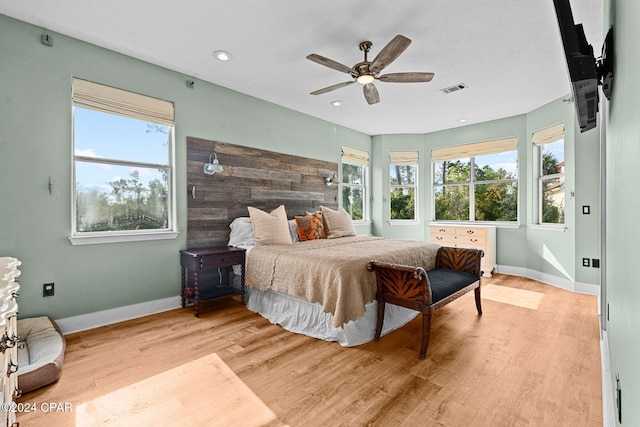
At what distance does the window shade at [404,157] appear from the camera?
6.15 m

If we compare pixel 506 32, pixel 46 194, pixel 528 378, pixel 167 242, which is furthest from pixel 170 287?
pixel 506 32

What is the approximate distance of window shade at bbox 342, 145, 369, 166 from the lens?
5.63m

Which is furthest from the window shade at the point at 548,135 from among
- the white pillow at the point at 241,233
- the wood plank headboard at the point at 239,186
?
the white pillow at the point at 241,233

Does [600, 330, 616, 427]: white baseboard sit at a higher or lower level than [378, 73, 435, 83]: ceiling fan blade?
lower

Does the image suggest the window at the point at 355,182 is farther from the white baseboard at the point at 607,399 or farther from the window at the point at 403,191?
the white baseboard at the point at 607,399

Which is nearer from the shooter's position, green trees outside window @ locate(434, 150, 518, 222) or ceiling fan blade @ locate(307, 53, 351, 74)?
ceiling fan blade @ locate(307, 53, 351, 74)

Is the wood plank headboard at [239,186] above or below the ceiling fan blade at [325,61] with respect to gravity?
below

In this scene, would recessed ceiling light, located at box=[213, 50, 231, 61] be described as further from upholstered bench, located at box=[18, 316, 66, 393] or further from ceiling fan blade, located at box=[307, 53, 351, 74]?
upholstered bench, located at box=[18, 316, 66, 393]

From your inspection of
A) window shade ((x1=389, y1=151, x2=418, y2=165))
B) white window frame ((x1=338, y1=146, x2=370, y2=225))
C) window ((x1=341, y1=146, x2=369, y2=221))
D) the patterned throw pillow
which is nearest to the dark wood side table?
the patterned throw pillow

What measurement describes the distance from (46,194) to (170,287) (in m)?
1.42

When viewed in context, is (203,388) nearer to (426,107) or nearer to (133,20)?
(133,20)

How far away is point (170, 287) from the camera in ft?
11.1

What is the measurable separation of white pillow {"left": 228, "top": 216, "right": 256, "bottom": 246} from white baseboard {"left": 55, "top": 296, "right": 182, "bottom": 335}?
2.91 ft

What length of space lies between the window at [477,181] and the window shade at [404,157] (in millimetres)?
344
